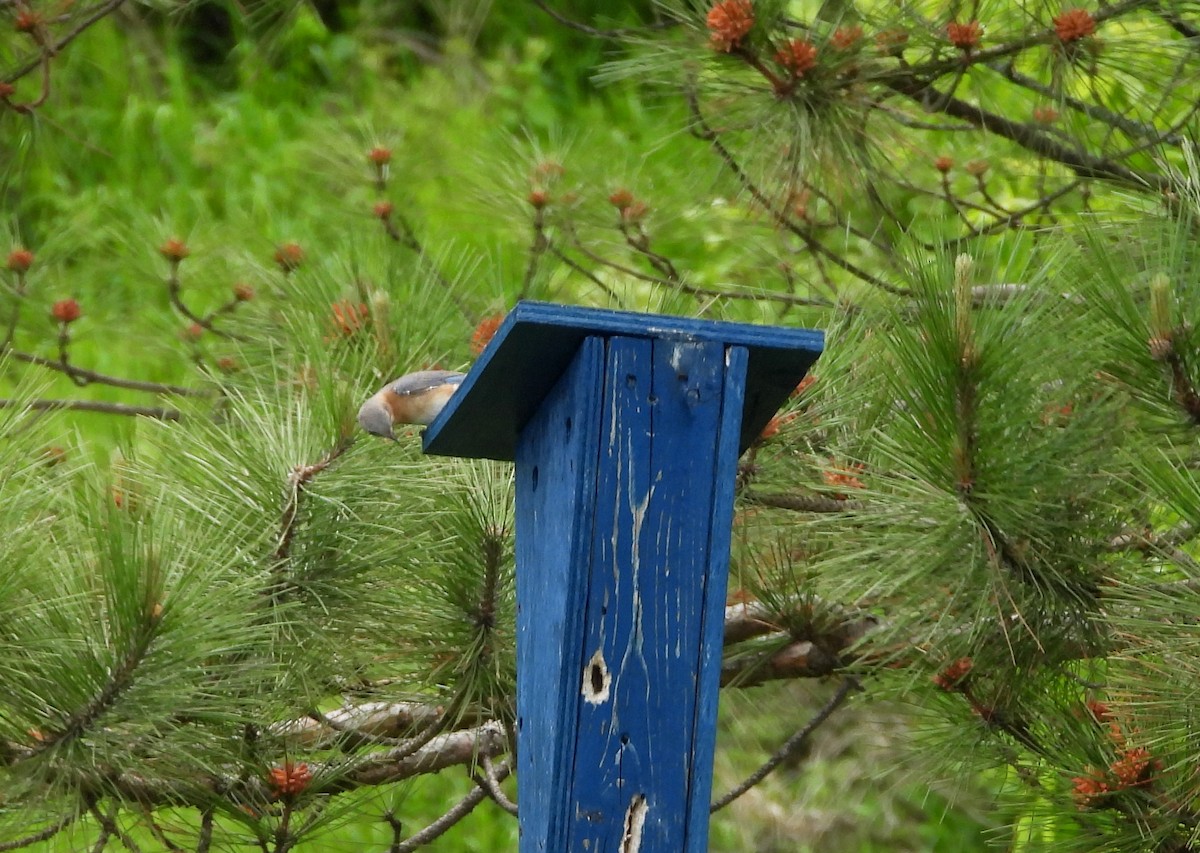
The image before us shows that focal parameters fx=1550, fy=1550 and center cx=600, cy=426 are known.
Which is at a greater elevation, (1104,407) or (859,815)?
(1104,407)

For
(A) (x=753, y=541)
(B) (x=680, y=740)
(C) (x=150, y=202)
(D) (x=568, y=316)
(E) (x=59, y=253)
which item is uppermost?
(C) (x=150, y=202)

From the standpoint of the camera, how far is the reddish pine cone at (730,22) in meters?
1.82

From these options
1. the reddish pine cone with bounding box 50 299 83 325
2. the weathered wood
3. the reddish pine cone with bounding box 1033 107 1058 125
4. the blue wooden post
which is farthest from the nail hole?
the reddish pine cone with bounding box 50 299 83 325

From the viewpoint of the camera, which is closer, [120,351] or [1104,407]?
[1104,407]

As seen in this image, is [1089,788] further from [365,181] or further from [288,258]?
[365,181]

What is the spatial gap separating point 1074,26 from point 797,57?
0.34 m

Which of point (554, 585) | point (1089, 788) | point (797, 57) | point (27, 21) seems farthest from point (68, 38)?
point (1089, 788)

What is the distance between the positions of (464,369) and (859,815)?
2.11 meters

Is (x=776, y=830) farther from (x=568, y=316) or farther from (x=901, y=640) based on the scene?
(x=568, y=316)

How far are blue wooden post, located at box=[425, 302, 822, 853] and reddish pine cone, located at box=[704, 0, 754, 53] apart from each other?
75 centimetres

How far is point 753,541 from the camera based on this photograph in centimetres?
183

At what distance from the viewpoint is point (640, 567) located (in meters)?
1.16

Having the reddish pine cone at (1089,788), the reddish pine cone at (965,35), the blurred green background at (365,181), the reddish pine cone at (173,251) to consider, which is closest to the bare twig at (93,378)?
the blurred green background at (365,181)

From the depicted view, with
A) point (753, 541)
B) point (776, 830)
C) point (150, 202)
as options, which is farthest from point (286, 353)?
point (150, 202)
